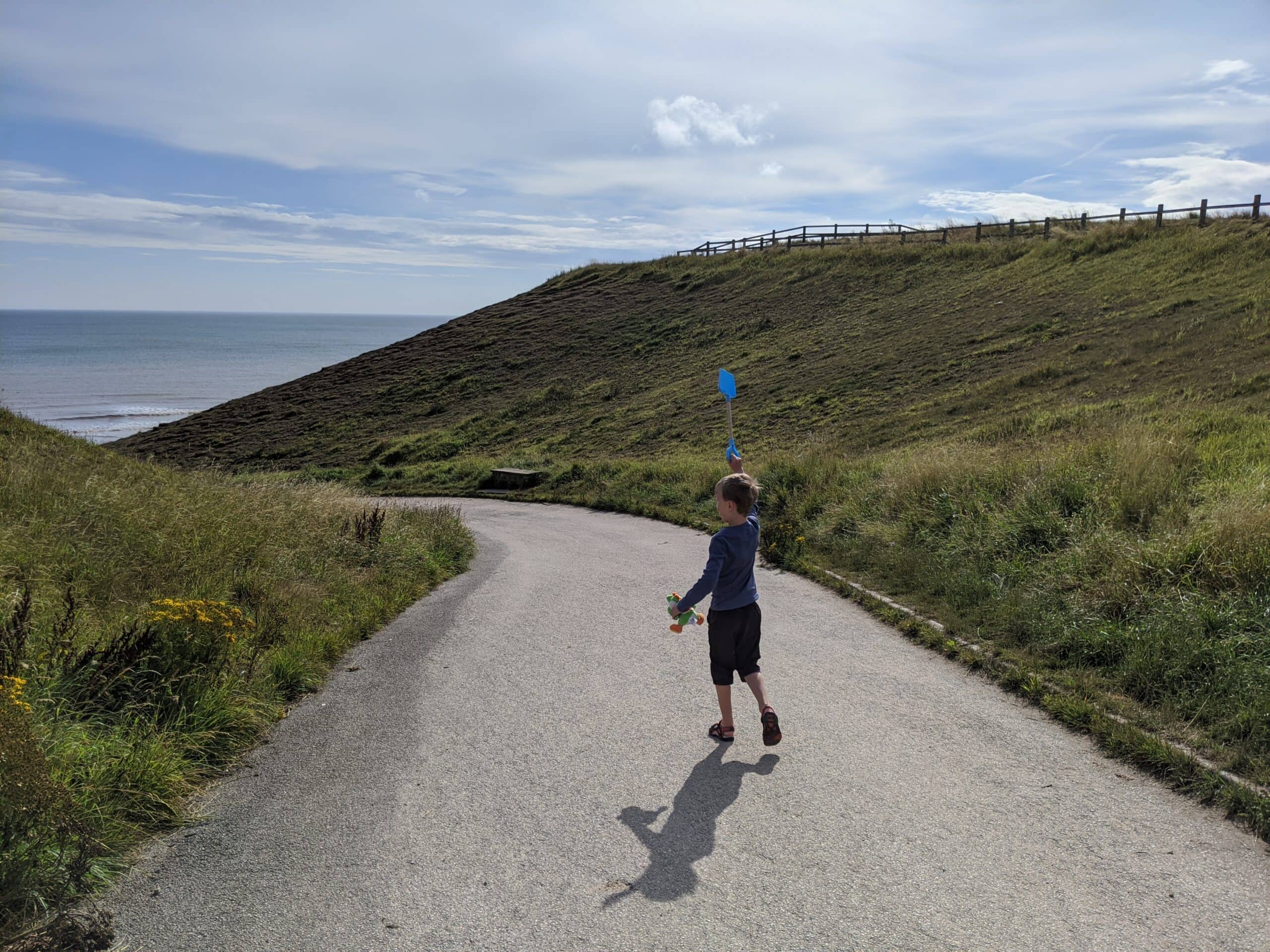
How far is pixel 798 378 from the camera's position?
3136 cm

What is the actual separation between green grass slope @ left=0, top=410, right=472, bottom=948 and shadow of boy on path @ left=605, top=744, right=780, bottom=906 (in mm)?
2220

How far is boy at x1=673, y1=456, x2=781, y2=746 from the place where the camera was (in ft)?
16.7

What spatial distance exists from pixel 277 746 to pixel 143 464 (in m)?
11.1

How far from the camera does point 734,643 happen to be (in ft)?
17.1

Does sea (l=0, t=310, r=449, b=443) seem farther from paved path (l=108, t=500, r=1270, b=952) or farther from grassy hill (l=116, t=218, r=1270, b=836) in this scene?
paved path (l=108, t=500, r=1270, b=952)

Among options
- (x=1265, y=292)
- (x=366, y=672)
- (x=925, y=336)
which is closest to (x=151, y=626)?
(x=366, y=672)

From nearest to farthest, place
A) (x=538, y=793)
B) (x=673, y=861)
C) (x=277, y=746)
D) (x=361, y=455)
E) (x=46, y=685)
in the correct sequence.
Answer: (x=673, y=861) < (x=538, y=793) < (x=46, y=685) < (x=277, y=746) < (x=361, y=455)

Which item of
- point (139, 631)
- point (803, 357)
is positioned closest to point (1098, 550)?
point (139, 631)

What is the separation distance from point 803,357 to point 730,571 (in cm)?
3027

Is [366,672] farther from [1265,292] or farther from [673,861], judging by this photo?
[1265,292]

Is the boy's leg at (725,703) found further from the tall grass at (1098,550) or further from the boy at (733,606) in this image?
the tall grass at (1098,550)

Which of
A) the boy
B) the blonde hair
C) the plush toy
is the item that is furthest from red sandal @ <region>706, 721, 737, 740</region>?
the blonde hair

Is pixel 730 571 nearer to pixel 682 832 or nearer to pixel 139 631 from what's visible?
pixel 682 832

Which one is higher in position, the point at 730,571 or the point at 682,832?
the point at 730,571
